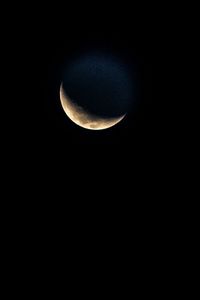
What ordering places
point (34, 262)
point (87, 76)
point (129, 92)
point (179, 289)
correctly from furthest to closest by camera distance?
point (34, 262) → point (179, 289) → point (129, 92) → point (87, 76)

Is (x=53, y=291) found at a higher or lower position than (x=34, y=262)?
lower

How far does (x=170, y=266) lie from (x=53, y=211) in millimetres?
3127

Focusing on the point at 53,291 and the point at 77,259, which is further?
the point at 77,259

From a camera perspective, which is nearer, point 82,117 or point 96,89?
point 96,89

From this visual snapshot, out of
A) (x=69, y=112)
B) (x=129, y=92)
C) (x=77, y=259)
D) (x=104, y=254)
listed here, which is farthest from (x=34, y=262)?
(x=129, y=92)

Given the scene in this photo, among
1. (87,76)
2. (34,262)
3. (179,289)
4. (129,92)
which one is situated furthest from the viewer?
(34,262)

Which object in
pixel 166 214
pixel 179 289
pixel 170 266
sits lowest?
pixel 179 289

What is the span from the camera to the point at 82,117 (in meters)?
4.11

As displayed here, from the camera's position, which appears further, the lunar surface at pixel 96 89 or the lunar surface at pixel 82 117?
the lunar surface at pixel 82 117

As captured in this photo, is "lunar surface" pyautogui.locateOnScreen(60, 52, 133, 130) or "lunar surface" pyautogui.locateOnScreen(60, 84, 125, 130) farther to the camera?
"lunar surface" pyautogui.locateOnScreen(60, 84, 125, 130)

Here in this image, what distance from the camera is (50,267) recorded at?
6.52 m

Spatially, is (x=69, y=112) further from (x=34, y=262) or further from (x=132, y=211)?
(x=34, y=262)

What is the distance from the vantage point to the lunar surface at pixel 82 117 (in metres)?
3.99

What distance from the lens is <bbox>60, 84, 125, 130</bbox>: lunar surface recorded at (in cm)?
399
